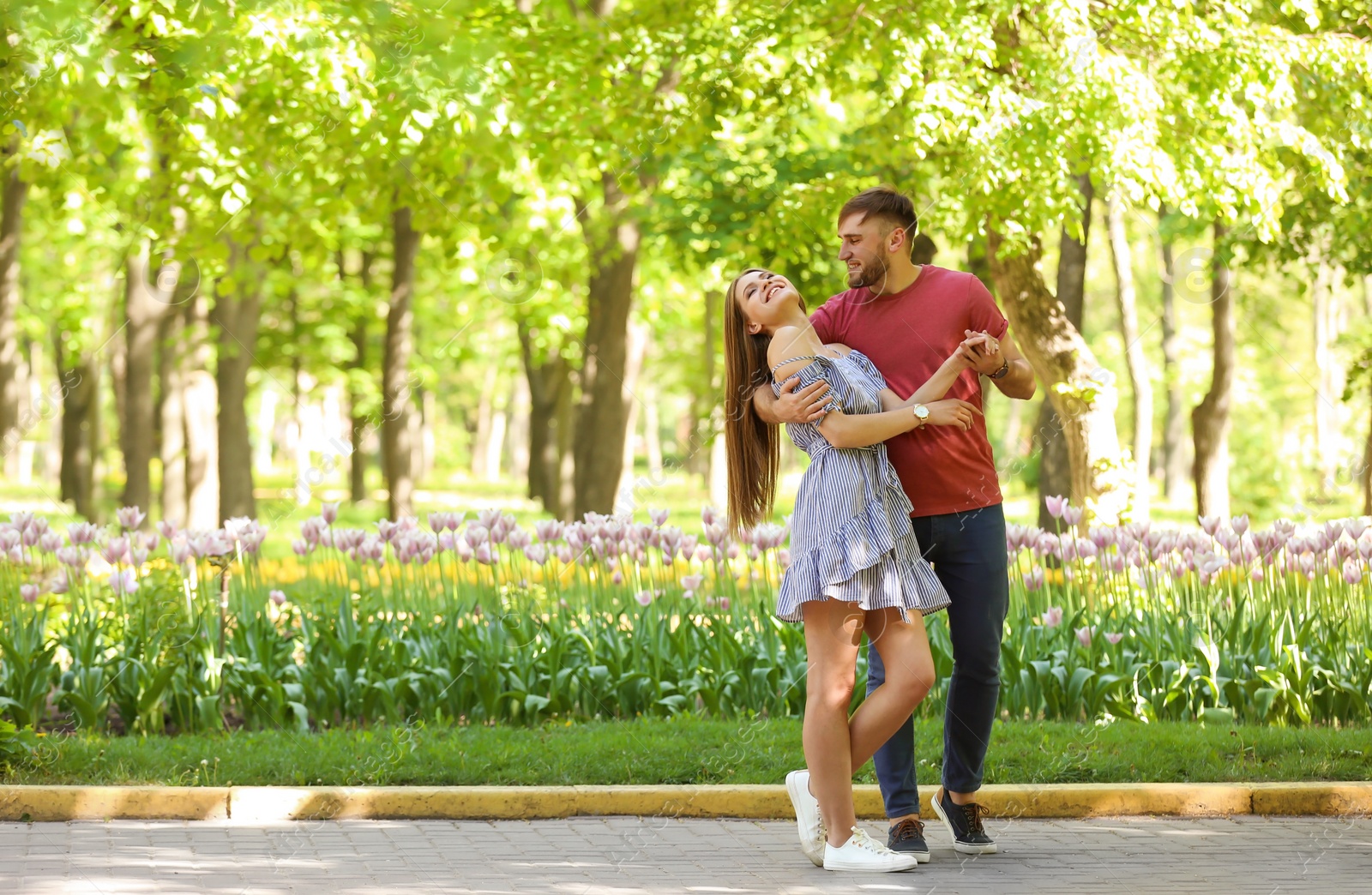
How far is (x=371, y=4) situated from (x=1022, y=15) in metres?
3.85

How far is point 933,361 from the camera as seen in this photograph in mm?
4348

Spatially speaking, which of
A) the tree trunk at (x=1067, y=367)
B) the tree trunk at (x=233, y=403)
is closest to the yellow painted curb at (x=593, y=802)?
the tree trunk at (x=1067, y=367)

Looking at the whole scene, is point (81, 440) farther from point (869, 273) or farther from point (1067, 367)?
point (869, 273)

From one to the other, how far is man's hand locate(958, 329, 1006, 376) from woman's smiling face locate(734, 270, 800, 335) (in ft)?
1.63

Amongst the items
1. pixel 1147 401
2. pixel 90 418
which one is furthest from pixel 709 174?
pixel 90 418

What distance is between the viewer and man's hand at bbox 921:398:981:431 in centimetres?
419

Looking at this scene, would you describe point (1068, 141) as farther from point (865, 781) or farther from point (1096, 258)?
point (1096, 258)

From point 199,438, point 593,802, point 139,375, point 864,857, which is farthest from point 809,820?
point 139,375

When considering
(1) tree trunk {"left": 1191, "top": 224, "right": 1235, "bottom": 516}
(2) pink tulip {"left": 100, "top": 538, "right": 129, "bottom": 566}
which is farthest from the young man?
(1) tree trunk {"left": 1191, "top": 224, "right": 1235, "bottom": 516}

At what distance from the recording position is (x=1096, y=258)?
1282 inches

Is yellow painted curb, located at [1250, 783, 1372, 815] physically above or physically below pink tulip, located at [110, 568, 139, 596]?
below

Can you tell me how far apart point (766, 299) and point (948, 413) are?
593 millimetres

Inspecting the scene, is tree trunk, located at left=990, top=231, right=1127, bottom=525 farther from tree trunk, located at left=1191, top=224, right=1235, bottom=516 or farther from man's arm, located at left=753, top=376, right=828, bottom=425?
tree trunk, located at left=1191, top=224, right=1235, bottom=516

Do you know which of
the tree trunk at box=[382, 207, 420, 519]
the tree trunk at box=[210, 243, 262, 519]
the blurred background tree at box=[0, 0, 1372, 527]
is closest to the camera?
the blurred background tree at box=[0, 0, 1372, 527]
